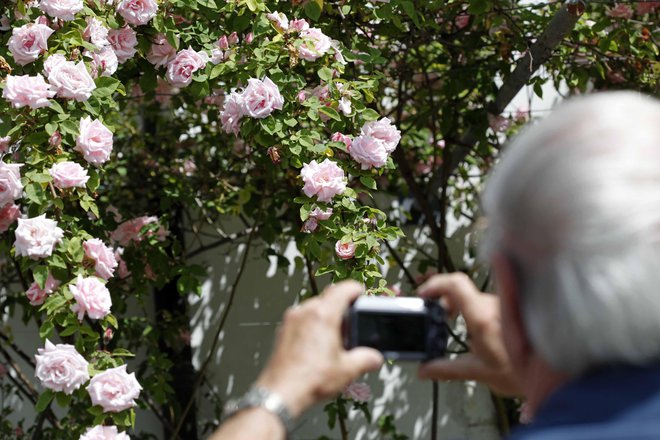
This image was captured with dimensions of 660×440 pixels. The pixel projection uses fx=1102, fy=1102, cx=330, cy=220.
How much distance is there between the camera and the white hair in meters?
0.91

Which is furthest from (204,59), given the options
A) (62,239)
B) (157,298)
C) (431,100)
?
(157,298)

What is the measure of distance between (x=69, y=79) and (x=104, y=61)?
20cm

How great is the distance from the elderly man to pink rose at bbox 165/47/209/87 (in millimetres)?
2168

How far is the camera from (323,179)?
2.91 meters

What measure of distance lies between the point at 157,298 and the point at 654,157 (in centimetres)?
387

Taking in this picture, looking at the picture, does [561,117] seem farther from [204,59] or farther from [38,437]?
[38,437]

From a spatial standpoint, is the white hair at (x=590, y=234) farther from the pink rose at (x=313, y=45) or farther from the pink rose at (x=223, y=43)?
the pink rose at (x=223, y=43)

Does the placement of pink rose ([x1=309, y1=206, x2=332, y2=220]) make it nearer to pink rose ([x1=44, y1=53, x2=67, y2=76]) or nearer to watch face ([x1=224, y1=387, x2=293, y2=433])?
pink rose ([x1=44, y1=53, x2=67, y2=76])

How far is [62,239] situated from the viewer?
2811 millimetres

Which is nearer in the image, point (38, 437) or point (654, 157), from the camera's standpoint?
point (654, 157)

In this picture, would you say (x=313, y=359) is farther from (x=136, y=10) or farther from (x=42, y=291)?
(x=136, y=10)

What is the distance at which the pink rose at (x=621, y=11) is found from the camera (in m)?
3.88

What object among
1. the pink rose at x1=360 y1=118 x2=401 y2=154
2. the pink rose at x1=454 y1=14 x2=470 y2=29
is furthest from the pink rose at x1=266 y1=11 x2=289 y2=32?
the pink rose at x1=454 y1=14 x2=470 y2=29

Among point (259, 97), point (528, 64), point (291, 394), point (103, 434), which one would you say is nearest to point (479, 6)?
point (528, 64)
